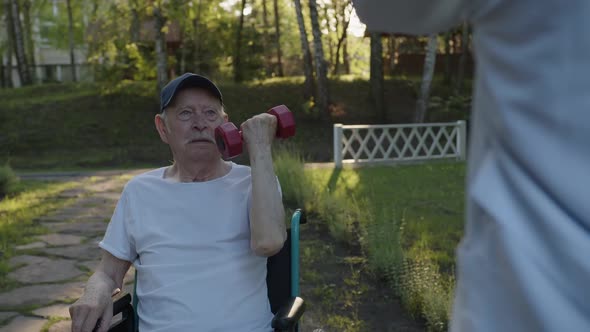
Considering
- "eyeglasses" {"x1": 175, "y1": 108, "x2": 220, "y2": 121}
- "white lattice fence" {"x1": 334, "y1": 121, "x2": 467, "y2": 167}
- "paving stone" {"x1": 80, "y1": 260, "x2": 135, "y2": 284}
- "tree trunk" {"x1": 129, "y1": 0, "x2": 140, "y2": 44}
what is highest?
"tree trunk" {"x1": 129, "y1": 0, "x2": 140, "y2": 44}

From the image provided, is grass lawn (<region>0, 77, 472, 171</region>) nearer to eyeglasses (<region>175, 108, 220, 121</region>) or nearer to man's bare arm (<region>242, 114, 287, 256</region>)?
eyeglasses (<region>175, 108, 220, 121</region>)

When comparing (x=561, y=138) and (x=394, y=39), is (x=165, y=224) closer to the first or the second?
(x=561, y=138)

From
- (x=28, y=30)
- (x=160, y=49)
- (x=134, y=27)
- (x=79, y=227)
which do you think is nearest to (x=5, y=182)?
(x=79, y=227)

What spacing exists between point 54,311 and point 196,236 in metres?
2.13

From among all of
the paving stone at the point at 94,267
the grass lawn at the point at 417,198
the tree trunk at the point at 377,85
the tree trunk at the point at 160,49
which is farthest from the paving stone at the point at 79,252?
the tree trunk at the point at 377,85

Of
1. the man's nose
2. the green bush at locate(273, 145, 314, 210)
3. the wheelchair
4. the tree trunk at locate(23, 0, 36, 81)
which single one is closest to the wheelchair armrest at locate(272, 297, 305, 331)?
the wheelchair

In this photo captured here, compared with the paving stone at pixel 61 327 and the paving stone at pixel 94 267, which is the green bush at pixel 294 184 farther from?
the paving stone at pixel 61 327

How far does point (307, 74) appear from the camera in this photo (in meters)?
19.1

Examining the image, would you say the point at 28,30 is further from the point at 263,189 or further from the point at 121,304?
the point at 263,189

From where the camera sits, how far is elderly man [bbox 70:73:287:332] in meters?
2.39

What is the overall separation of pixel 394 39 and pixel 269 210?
23566mm

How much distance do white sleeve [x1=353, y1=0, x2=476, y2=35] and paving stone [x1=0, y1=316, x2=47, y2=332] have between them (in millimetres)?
3534

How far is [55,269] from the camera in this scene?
5184mm

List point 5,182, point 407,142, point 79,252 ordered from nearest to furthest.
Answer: point 79,252
point 5,182
point 407,142
